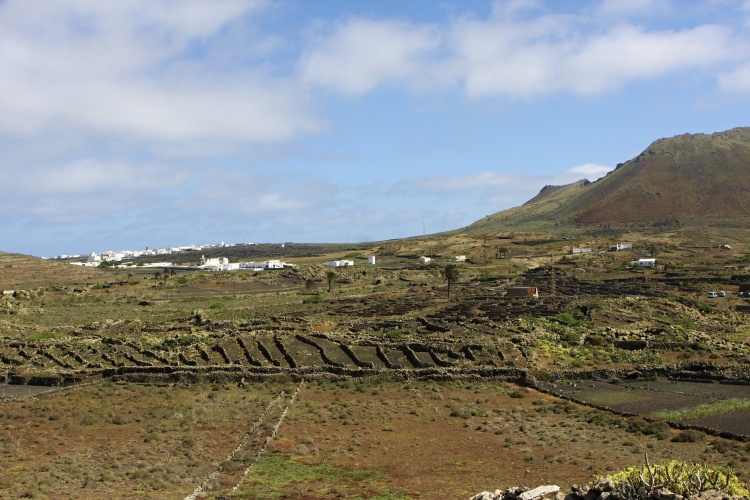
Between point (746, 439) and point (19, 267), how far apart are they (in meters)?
146

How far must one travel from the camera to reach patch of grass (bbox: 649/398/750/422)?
30141 millimetres

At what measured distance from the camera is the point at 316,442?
2719cm

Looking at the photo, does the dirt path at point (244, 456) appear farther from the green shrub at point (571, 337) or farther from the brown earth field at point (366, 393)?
the green shrub at point (571, 337)

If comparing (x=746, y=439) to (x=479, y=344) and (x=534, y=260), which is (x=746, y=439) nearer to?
(x=479, y=344)

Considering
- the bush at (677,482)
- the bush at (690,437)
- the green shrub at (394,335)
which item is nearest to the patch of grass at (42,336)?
the green shrub at (394,335)

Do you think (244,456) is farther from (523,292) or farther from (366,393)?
(523,292)

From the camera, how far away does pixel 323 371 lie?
132 feet

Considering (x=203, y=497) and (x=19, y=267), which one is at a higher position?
(x=19, y=267)

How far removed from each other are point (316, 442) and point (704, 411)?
17.9m

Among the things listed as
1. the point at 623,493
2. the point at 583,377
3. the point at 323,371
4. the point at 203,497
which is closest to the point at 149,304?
the point at 323,371

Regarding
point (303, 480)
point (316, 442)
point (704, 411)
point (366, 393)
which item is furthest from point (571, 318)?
point (303, 480)

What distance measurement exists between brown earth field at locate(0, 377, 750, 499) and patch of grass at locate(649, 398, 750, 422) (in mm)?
2716

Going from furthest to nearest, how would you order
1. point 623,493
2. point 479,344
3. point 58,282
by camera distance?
point 58,282, point 479,344, point 623,493

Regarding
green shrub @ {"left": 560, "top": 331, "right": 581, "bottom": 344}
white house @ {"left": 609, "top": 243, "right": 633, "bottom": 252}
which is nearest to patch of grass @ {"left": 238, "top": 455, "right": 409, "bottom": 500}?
green shrub @ {"left": 560, "top": 331, "right": 581, "bottom": 344}
